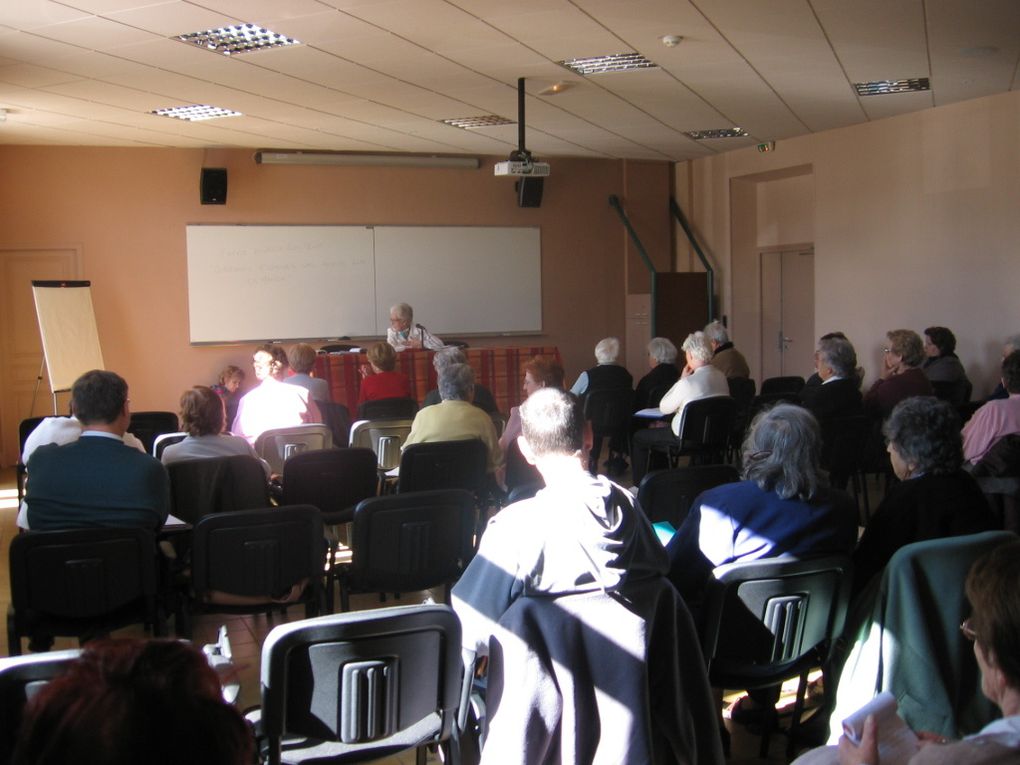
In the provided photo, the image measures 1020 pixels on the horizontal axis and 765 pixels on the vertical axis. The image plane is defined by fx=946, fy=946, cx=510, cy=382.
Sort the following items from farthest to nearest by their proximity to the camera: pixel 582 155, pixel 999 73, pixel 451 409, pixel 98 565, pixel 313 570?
pixel 582 155 → pixel 999 73 → pixel 451 409 → pixel 313 570 → pixel 98 565

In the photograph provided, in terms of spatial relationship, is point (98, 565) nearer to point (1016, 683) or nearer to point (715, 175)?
point (1016, 683)

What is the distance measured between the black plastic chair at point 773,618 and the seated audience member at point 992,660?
1.02m

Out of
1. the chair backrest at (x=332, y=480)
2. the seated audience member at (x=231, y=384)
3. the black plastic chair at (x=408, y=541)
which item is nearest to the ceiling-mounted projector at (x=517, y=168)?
the seated audience member at (x=231, y=384)

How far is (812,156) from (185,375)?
699cm

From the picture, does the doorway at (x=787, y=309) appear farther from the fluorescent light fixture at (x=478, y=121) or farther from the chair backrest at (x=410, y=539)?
the chair backrest at (x=410, y=539)

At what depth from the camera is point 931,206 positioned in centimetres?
876

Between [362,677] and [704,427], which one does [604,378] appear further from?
[362,677]

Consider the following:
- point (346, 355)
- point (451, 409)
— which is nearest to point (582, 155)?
point (346, 355)

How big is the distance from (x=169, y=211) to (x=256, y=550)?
706 cm

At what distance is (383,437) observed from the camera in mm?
5699

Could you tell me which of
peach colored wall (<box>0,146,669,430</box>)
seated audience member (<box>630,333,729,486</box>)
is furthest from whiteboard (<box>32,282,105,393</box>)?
seated audience member (<box>630,333,729,486</box>)

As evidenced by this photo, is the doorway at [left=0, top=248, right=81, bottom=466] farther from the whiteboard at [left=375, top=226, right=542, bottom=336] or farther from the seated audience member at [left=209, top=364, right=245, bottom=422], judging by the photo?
the whiteboard at [left=375, top=226, right=542, bottom=336]

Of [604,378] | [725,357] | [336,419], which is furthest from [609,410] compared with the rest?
[336,419]

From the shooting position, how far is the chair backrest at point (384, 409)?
6418 mm
